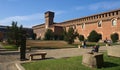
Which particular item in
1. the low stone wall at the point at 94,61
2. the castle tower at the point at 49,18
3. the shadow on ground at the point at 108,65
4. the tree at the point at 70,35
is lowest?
the shadow on ground at the point at 108,65

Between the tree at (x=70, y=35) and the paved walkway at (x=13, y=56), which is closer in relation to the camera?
the paved walkway at (x=13, y=56)

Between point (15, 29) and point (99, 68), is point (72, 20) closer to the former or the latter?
point (15, 29)

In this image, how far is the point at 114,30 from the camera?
48000 millimetres

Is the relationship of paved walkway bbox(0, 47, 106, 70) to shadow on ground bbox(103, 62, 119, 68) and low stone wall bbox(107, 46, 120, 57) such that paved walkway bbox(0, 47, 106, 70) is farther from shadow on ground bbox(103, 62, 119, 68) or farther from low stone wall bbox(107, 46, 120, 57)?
low stone wall bbox(107, 46, 120, 57)

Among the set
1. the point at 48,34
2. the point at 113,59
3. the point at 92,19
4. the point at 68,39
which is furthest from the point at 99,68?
the point at 48,34

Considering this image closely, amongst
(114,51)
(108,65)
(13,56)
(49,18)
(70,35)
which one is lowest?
(13,56)

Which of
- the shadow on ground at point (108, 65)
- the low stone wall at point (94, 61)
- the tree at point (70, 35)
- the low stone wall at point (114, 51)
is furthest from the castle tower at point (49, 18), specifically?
the low stone wall at point (94, 61)

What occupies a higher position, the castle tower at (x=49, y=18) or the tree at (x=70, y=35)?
the castle tower at (x=49, y=18)

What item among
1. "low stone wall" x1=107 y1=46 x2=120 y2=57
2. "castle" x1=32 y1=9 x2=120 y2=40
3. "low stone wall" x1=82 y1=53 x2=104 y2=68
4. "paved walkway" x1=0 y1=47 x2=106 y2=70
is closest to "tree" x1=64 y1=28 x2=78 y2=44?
"paved walkway" x1=0 y1=47 x2=106 y2=70

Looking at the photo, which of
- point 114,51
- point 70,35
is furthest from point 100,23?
point 114,51

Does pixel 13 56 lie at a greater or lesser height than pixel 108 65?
lesser

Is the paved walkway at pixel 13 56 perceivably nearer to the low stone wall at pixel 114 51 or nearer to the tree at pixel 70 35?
the low stone wall at pixel 114 51

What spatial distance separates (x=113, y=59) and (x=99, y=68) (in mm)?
1988

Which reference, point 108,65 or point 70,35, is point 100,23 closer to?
point 70,35
